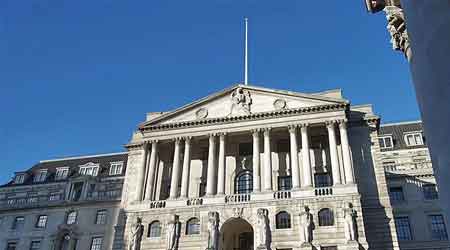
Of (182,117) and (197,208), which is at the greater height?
(182,117)

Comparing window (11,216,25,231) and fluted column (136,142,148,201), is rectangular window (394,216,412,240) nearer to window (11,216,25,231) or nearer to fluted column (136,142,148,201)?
fluted column (136,142,148,201)

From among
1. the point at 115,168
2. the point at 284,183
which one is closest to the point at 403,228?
the point at 284,183

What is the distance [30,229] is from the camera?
61562 millimetres

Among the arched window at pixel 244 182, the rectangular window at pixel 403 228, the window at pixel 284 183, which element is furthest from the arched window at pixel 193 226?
the rectangular window at pixel 403 228

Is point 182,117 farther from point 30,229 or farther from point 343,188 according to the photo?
point 30,229

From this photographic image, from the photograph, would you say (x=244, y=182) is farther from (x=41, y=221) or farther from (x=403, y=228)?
(x=41, y=221)

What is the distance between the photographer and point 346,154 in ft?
143

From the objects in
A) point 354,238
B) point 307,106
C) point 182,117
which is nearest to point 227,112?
point 182,117

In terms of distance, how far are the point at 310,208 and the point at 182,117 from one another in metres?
19.9

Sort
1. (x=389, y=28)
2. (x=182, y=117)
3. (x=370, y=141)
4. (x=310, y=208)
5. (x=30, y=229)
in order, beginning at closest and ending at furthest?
(x=389, y=28)
(x=310, y=208)
(x=370, y=141)
(x=182, y=117)
(x=30, y=229)

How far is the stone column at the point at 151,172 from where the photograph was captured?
47.3 metres

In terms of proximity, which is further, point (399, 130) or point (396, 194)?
point (399, 130)

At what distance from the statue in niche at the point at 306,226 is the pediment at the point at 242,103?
13.3m

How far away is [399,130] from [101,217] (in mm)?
49464
